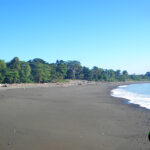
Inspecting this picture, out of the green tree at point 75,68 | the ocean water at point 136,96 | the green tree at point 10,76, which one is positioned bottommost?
the ocean water at point 136,96

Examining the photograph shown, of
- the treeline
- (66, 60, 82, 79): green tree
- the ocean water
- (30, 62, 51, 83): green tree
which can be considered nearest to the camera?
the ocean water

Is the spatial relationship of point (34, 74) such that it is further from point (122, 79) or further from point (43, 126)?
point (122, 79)

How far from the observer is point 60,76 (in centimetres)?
6988

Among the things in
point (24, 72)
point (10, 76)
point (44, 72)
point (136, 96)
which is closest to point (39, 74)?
point (44, 72)

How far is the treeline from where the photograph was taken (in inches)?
1811

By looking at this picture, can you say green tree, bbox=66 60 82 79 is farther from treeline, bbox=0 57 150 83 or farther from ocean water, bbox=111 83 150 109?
Answer: ocean water, bbox=111 83 150 109

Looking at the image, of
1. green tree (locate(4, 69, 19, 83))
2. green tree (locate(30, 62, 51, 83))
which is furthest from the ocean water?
green tree (locate(30, 62, 51, 83))

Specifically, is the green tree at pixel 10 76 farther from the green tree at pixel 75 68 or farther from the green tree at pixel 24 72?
the green tree at pixel 75 68

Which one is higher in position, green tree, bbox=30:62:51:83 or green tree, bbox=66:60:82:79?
green tree, bbox=66:60:82:79

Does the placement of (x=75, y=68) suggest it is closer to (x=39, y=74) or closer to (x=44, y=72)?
(x=44, y=72)

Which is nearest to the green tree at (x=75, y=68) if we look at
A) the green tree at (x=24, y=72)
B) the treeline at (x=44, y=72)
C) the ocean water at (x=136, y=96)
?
the treeline at (x=44, y=72)

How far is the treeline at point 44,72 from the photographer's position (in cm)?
4600

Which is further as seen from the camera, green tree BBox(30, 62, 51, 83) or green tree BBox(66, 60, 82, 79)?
green tree BBox(66, 60, 82, 79)

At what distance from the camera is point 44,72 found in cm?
5869
